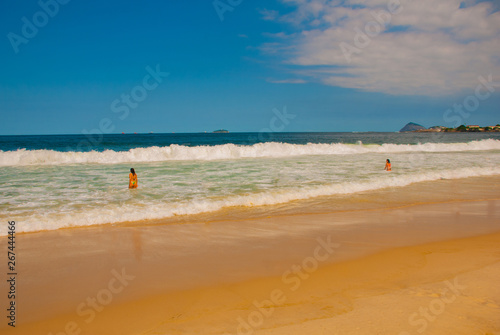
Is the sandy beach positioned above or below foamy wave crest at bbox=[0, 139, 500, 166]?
below

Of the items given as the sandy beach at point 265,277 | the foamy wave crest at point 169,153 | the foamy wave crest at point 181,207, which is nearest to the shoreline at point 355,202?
the foamy wave crest at point 181,207

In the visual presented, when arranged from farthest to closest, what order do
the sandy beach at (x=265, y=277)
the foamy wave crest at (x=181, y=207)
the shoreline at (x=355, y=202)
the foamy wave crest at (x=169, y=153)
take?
1. the foamy wave crest at (x=169, y=153)
2. the shoreline at (x=355, y=202)
3. the foamy wave crest at (x=181, y=207)
4. the sandy beach at (x=265, y=277)

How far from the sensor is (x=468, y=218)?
8062 millimetres

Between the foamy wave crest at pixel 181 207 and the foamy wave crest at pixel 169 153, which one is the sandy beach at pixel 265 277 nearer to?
the foamy wave crest at pixel 181 207

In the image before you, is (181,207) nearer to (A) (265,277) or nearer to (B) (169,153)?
(A) (265,277)

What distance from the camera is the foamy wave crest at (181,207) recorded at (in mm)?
7516

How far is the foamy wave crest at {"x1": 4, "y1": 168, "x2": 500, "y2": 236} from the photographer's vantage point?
752cm

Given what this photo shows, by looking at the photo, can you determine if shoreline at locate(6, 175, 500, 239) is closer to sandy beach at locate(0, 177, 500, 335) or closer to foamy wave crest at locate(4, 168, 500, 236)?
foamy wave crest at locate(4, 168, 500, 236)

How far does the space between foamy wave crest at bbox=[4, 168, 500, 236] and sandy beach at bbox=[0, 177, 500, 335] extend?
0.50 metres

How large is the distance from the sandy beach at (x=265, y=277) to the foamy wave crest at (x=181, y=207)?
50 centimetres

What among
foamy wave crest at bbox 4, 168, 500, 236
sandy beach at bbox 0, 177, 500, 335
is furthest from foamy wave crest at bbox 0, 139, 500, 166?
sandy beach at bbox 0, 177, 500, 335

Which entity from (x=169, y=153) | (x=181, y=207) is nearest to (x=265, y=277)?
(x=181, y=207)

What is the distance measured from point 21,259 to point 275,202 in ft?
21.3

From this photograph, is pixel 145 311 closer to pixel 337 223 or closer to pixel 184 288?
pixel 184 288
